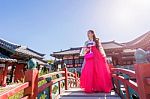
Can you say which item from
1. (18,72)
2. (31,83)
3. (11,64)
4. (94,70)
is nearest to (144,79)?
(31,83)

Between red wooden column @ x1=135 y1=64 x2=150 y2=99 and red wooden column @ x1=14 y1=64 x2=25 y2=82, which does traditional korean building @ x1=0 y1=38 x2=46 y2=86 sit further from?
red wooden column @ x1=135 y1=64 x2=150 y2=99

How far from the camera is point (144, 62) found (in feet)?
7.74

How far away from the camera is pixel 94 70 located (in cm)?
491

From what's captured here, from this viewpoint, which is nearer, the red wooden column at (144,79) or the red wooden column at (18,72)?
the red wooden column at (144,79)

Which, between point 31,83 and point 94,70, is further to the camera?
point 94,70

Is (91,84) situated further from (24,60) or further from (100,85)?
(24,60)

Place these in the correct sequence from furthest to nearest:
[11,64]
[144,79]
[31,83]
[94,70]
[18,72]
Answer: [18,72], [11,64], [94,70], [31,83], [144,79]

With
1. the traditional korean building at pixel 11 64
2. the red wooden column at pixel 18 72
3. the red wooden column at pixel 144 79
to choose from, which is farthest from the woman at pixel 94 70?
the red wooden column at pixel 18 72

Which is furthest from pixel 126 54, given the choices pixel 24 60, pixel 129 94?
pixel 129 94

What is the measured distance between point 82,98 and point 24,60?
14499mm

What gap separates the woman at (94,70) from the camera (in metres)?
4.74

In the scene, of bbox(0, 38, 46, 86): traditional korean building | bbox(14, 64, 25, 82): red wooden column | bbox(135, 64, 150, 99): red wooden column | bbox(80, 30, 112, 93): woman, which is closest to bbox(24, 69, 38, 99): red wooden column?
bbox(135, 64, 150, 99): red wooden column

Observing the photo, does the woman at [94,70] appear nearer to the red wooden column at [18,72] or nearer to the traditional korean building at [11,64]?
the traditional korean building at [11,64]

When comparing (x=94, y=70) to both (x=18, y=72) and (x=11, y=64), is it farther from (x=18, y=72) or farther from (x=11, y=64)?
(x=18, y=72)
